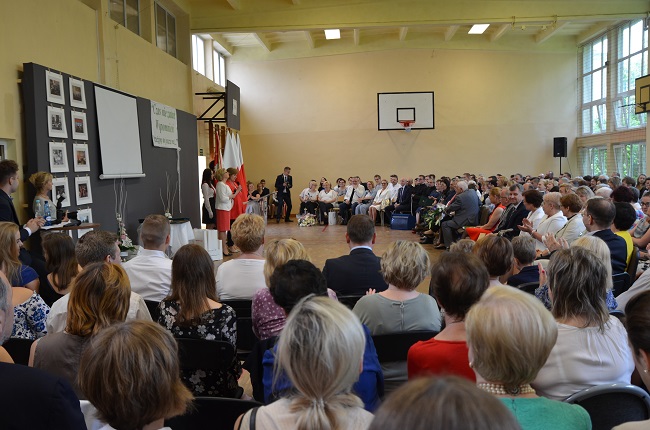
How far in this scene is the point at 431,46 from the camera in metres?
17.5

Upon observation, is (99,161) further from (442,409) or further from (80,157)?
(442,409)

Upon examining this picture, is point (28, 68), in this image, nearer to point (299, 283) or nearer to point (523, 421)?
point (299, 283)

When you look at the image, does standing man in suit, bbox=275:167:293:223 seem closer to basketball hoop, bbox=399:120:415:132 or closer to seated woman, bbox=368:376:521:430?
basketball hoop, bbox=399:120:415:132

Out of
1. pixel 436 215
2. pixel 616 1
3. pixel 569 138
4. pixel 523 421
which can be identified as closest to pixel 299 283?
pixel 523 421

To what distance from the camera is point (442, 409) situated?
74 cm

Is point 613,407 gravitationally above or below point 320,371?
below

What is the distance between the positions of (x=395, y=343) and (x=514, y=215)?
508 centimetres

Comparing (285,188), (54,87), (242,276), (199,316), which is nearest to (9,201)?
(54,87)

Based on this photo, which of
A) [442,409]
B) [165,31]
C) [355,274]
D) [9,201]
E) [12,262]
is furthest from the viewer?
[165,31]

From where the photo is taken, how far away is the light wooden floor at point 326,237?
9867mm

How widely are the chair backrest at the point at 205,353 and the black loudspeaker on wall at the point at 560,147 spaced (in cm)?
1634

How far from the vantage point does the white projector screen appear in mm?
8250

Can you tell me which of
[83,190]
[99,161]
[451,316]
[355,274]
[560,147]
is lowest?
[355,274]

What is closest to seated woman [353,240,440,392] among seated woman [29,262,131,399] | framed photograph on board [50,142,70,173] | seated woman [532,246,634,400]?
seated woman [532,246,634,400]
